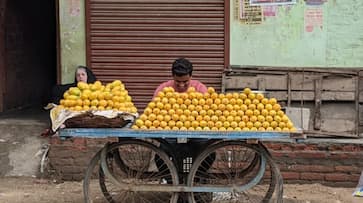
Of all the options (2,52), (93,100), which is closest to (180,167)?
(93,100)

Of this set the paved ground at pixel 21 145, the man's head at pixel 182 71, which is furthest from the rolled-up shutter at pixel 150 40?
the man's head at pixel 182 71

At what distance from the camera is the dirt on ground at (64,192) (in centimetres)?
660

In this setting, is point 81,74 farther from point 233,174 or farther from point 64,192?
point 233,174

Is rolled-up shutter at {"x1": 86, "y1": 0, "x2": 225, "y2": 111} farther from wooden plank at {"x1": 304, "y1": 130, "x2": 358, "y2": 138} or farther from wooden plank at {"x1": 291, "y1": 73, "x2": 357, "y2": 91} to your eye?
wooden plank at {"x1": 304, "y1": 130, "x2": 358, "y2": 138}

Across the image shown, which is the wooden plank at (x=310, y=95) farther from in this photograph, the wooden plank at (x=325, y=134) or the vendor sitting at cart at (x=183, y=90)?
the vendor sitting at cart at (x=183, y=90)

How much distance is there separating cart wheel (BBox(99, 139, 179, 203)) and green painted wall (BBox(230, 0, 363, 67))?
1944 millimetres

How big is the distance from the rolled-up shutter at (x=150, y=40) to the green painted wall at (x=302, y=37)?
0.85ft

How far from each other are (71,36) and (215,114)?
112 inches

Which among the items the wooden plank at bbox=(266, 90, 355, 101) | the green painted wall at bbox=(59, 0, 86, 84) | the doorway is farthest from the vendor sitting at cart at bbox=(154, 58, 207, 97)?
the doorway

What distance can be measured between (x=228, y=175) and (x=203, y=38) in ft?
7.09

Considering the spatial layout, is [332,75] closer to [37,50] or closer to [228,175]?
[228,175]

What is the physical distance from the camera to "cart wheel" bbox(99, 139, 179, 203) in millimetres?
5535

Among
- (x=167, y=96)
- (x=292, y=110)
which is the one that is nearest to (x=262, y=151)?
(x=167, y=96)

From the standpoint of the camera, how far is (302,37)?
7273 millimetres
